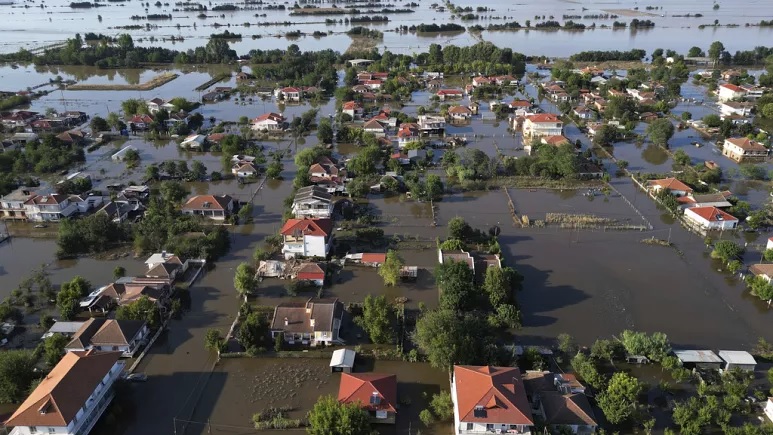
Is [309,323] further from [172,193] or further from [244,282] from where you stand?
[172,193]

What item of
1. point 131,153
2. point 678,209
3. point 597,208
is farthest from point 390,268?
point 131,153

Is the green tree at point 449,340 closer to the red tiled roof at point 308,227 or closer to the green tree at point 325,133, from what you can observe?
the red tiled roof at point 308,227

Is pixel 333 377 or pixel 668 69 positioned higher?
pixel 668 69

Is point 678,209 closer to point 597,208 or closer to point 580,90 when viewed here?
point 597,208

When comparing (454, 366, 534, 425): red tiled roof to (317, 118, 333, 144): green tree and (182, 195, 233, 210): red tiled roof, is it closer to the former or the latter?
(182, 195, 233, 210): red tiled roof

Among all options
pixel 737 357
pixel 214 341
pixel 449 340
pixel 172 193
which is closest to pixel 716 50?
pixel 737 357
